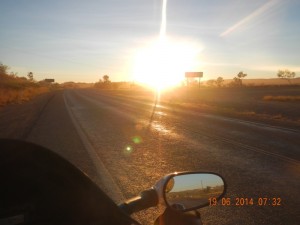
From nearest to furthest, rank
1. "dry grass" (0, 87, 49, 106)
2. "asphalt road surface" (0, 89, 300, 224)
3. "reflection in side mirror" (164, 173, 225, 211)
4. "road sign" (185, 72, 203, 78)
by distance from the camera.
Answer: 1. "reflection in side mirror" (164, 173, 225, 211)
2. "asphalt road surface" (0, 89, 300, 224)
3. "dry grass" (0, 87, 49, 106)
4. "road sign" (185, 72, 203, 78)

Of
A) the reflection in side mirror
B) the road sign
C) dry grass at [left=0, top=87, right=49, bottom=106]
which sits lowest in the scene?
dry grass at [left=0, top=87, right=49, bottom=106]

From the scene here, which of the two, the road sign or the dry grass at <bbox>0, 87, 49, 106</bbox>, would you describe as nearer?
the dry grass at <bbox>0, 87, 49, 106</bbox>

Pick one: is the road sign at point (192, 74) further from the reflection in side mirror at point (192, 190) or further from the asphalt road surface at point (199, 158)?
the reflection in side mirror at point (192, 190)

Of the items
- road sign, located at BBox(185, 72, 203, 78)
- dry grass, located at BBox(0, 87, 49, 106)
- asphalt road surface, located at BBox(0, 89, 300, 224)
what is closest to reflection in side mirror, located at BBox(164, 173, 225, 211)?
asphalt road surface, located at BBox(0, 89, 300, 224)

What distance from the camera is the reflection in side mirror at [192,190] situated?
2371mm

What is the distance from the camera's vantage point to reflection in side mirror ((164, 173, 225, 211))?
237 cm

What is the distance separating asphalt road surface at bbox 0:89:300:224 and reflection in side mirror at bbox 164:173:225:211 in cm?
243

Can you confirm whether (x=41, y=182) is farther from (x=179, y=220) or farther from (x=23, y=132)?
(x=23, y=132)

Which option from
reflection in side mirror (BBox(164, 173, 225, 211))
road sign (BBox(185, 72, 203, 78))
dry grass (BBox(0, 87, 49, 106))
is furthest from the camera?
road sign (BBox(185, 72, 203, 78))

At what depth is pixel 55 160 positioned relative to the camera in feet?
6.01

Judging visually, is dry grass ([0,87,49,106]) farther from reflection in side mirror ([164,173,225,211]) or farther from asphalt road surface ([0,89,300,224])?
reflection in side mirror ([164,173,225,211])

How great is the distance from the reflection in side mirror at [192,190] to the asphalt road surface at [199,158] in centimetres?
243

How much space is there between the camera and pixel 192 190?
256 cm

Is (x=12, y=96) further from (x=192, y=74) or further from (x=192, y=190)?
(x=192, y=74)
